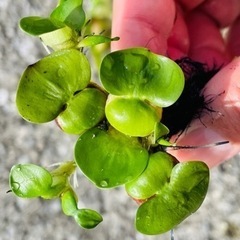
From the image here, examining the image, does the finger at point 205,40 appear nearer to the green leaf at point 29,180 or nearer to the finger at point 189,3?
the finger at point 189,3

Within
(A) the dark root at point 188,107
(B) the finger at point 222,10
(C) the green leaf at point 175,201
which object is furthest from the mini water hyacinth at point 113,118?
(B) the finger at point 222,10

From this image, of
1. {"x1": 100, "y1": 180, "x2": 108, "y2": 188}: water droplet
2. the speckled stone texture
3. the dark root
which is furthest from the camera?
the speckled stone texture

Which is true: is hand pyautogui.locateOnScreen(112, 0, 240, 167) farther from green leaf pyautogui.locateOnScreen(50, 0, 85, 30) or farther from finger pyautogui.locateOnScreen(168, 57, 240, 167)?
green leaf pyautogui.locateOnScreen(50, 0, 85, 30)

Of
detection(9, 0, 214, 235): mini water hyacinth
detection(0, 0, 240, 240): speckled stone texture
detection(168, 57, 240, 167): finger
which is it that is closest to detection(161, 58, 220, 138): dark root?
detection(168, 57, 240, 167): finger

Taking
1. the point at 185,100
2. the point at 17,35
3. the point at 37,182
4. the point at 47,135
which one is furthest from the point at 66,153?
the point at 37,182

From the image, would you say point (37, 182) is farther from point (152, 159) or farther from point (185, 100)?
point (185, 100)

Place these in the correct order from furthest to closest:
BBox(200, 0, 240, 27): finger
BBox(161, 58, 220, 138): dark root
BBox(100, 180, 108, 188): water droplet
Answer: BBox(200, 0, 240, 27): finger, BBox(161, 58, 220, 138): dark root, BBox(100, 180, 108, 188): water droplet
